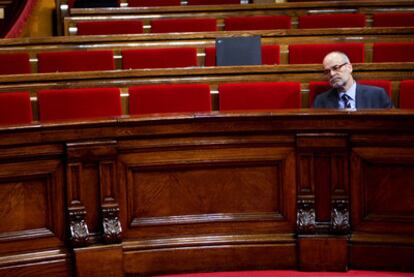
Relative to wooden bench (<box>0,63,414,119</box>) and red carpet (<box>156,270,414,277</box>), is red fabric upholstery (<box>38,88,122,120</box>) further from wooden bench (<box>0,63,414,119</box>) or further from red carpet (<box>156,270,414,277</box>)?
red carpet (<box>156,270,414,277</box>)

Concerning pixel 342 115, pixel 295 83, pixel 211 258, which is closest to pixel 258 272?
pixel 211 258

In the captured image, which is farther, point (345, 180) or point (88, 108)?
point (88, 108)

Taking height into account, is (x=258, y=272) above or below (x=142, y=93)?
below

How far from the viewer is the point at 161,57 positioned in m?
1.20

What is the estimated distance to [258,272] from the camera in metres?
0.73

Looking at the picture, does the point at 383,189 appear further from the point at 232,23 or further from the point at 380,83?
the point at 232,23

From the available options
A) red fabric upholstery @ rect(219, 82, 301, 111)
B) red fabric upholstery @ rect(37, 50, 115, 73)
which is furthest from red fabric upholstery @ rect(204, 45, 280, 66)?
red fabric upholstery @ rect(219, 82, 301, 111)

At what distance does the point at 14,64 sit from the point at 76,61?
11cm

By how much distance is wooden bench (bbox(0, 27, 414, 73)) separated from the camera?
4.10 ft

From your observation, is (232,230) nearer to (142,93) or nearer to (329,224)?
(329,224)

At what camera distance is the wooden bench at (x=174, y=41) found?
1.25 meters

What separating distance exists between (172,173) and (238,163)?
0.07 metres

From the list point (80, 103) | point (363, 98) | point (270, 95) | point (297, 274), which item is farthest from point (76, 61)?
point (297, 274)

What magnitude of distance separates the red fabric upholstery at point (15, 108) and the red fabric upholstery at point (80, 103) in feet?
0.06
